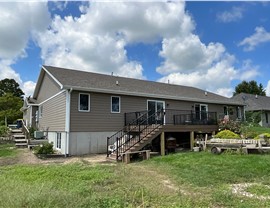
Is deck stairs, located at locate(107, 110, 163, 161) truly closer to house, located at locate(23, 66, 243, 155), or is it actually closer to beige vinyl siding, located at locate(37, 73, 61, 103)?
house, located at locate(23, 66, 243, 155)

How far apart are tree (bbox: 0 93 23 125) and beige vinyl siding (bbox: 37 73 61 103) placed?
1283 centimetres

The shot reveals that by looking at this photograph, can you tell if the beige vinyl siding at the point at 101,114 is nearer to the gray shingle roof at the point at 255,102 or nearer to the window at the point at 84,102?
the window at the point at 84,102

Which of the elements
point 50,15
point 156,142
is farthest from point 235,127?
point 50,15

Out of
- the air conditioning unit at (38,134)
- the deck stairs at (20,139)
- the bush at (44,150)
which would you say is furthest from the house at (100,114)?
the deck stairs at (20,139)

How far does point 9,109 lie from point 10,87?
1902cm

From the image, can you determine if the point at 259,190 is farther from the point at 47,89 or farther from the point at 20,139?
the point at 20,139

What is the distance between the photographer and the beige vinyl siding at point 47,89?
17584 mm

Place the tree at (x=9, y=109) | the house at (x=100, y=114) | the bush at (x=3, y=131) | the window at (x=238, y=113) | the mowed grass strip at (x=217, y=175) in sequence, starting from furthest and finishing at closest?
1. the tree at (x=9, y=109)
2. the window at (x=238, y=113)
3. the bush at (x=3, y=131)
4. the house at (x=100, y=114)
5. the mowed grass strip at (x=217, y=175)

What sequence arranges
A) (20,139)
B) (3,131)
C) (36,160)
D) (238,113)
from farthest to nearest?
(238,113) < (3,131) < (20,139) < (36,160)

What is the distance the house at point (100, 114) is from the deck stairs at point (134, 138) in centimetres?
7

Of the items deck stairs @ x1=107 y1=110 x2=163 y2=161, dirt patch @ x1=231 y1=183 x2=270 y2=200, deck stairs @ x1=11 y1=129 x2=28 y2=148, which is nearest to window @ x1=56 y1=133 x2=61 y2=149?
deck stairs @ x1=11 y1=129 x2=28 y2=148

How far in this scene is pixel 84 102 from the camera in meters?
15.3

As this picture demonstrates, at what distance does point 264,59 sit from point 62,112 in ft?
56.8

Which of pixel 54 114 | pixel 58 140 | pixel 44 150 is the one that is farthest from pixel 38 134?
pixel 44 150
